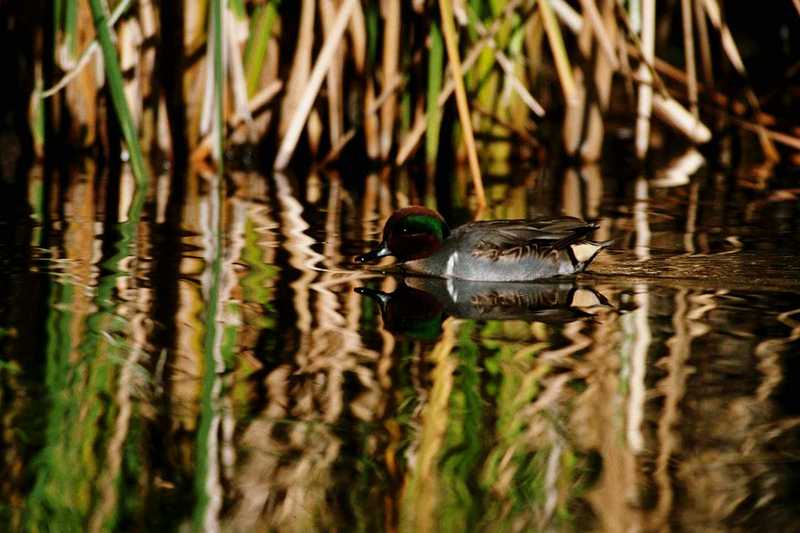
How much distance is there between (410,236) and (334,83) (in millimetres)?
2683

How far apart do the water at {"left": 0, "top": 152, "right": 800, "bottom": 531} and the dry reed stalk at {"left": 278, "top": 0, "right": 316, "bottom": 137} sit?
1638mm

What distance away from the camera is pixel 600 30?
7613mm

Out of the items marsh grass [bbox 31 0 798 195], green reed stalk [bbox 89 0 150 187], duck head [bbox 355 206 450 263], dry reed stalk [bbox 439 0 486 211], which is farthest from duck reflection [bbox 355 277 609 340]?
marsh grass [bbox 31 0 798 195]

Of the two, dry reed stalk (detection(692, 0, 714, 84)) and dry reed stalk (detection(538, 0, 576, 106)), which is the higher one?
dry reed stalk (detection(692, 0, 714, 84))

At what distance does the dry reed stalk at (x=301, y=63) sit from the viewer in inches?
312

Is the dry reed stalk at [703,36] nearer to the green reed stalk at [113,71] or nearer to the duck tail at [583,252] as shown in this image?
the duck tail at [583,252]

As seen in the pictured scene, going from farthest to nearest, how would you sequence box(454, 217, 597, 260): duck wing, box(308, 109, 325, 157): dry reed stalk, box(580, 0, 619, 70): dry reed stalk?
1. box(308, 109, 325, 157): dry reed stalk
2. box(580, 0, 619, 70): dry reed stalk
3. box(454, 217, 597, 260): duck wing

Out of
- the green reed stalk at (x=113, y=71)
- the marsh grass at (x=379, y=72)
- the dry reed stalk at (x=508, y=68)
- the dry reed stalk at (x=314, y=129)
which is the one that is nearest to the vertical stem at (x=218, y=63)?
the green reed stalk at (x=113, y=71)

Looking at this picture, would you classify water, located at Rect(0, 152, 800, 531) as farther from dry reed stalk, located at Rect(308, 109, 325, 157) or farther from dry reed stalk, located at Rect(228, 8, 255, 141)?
dry reed stalk, located at Rect(308, 109, 325, 157)

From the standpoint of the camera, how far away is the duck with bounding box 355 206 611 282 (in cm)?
559

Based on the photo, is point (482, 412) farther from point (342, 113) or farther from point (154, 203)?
point (342, 113)

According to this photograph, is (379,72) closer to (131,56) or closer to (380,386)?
(131,56)

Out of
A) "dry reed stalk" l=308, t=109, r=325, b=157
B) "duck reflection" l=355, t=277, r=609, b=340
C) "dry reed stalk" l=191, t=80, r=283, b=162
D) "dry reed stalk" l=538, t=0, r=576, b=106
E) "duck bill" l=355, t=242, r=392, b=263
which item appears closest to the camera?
"duck reflection" l=355, t=277, r=609, b=340

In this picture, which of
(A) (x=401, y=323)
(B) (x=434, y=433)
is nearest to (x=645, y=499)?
(B) (x=434, y=433)
